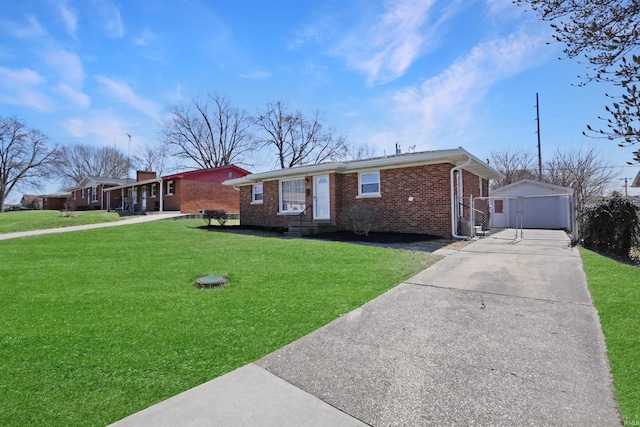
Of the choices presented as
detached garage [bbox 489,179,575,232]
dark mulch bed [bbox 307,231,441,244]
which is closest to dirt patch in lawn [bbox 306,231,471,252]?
dark mulch bed [bbox 307,231,441,244]

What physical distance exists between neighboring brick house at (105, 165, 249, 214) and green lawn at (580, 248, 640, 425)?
24.0m

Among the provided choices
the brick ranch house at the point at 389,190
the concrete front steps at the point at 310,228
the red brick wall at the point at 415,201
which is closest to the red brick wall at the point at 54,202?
the brick ranch house at the point at 389,190

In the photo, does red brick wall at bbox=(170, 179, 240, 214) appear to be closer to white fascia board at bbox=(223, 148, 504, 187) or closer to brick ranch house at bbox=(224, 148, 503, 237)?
white fascia board at bbox=(223, 148, 504, 187)

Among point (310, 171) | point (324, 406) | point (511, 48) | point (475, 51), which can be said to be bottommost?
point (324, 406)

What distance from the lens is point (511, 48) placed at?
6746mm

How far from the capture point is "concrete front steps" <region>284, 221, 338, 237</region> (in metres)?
12.6

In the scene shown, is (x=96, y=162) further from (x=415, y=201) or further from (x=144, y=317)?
(x=144, y=317)

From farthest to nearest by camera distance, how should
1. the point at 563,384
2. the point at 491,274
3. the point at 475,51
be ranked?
the point at 475,51
the point at 491,274
the point at 563,384

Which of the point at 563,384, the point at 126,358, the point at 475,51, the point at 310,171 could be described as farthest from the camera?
the point at 310,171

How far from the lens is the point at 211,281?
526 centimetres

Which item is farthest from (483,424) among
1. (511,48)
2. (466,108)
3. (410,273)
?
(466,108)

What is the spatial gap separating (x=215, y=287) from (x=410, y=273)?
11.6ft

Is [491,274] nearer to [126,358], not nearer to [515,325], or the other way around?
[515,325]

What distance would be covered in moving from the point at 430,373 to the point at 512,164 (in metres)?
30.8
